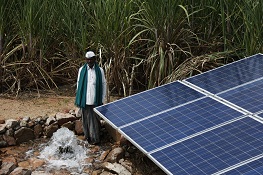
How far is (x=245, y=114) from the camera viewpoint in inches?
228

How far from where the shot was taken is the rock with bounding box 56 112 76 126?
26.3ft

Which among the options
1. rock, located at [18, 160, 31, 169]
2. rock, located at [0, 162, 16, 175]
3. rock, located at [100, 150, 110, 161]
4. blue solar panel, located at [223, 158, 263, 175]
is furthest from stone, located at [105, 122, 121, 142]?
blue solar panel, located at [223, 158, 263, 175]

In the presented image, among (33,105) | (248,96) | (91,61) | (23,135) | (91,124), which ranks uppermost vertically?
(91,61)

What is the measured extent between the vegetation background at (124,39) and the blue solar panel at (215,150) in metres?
2.60

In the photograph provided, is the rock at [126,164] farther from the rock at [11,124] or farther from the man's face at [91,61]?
the rock at [11,124]

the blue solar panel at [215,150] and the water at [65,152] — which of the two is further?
the water at [65,152]

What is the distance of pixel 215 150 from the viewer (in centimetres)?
528

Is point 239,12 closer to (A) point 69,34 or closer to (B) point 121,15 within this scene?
(B) point 121,15

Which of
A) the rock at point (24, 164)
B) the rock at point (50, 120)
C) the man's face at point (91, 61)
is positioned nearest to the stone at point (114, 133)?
the rock at point (50, 120)

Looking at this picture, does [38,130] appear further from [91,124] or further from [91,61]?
[91,61]

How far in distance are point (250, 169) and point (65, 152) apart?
3.33 meters

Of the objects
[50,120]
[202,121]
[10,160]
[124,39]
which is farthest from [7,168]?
[124,39]

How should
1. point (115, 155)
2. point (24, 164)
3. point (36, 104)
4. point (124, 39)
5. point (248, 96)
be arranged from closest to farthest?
point (248, 96) < point (115, 155) < point (24, 164) < point (124, 39) < point (36, 104)

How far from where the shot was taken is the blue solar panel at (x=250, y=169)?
15.9ft
